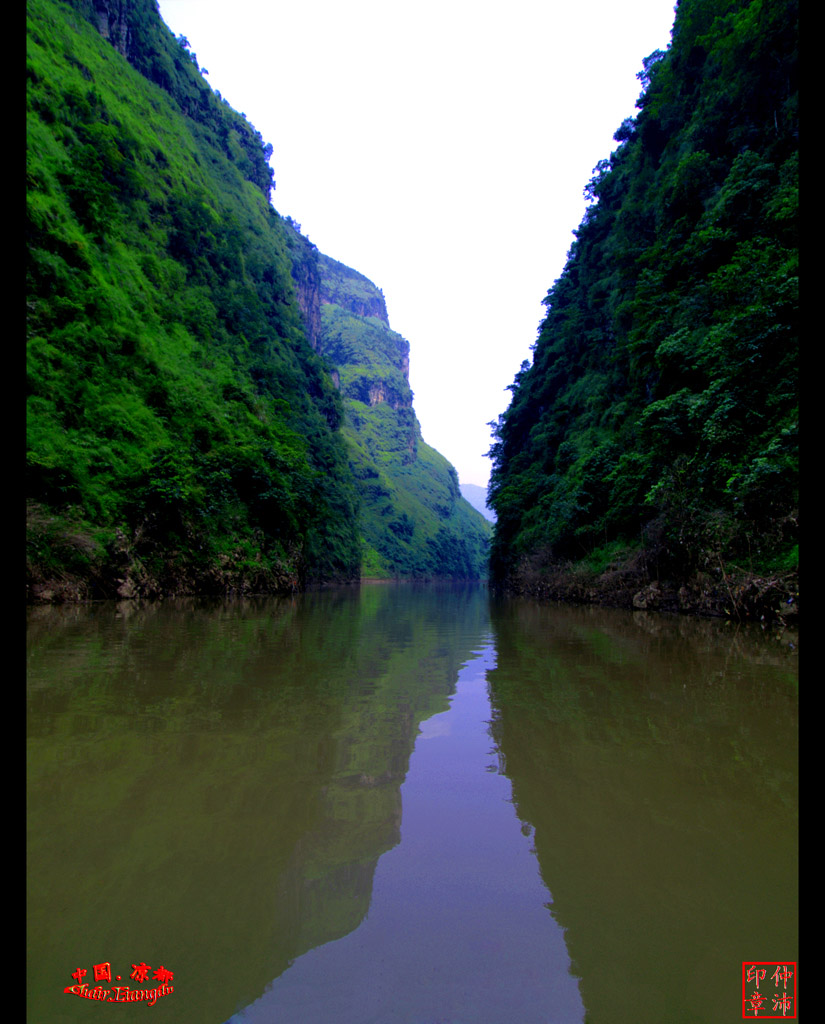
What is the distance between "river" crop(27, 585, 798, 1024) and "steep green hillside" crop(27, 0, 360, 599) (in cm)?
1391

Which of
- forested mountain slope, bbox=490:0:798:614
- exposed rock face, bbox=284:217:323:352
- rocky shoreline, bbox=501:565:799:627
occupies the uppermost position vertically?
exposed rock face, bbox=284:217:323:352

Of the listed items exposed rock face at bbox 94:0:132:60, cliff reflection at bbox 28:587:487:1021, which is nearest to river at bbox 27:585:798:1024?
cliff reflection at bbox 28:587:487:1021

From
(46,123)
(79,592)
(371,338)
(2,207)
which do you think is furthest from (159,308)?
(371,338)

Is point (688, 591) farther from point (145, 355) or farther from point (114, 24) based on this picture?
point (114, 24)

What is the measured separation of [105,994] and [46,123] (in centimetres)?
3508

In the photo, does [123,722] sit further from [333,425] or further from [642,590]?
[333,425]

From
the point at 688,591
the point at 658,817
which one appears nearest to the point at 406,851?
the point at 658,817

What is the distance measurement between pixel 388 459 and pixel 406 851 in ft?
414

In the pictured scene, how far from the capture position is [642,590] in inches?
645

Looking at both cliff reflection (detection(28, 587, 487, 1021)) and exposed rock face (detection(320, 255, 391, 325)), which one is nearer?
cliff reflection (detection(28, 587, 487, 1021))

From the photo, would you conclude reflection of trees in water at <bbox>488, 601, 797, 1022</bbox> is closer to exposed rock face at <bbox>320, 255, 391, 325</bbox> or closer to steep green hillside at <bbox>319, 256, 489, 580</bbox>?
steep green hillside at <bbox>319, 256, 489, 580</bbox>

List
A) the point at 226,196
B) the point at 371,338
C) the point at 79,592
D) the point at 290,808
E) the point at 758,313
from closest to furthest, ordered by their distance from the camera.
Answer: the point at 290,808
the point at 758,313
the point at 79,592
the point at 226,196
the point at 371,338

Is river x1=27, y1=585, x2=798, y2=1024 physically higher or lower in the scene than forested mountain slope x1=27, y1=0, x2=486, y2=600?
lower

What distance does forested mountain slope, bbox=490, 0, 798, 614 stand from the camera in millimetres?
12133
